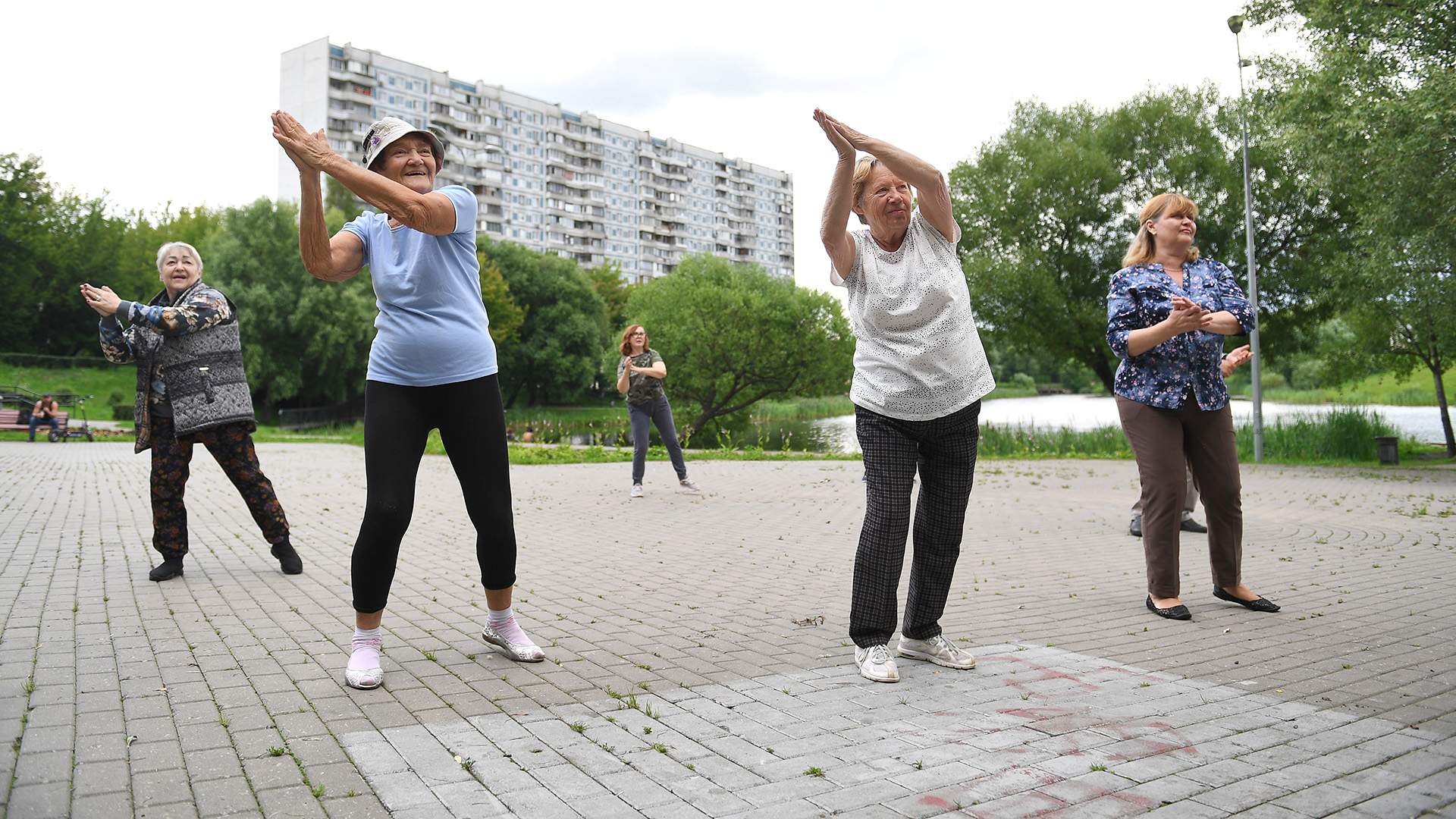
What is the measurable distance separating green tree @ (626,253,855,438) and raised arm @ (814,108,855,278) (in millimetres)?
35137

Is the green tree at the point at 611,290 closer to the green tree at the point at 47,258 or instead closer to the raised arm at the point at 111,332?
the green tree at the point at 47,258

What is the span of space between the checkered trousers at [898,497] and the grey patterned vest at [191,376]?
4084 mm

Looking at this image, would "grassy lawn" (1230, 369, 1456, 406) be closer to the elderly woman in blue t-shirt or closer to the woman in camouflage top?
the woman in camouflage top

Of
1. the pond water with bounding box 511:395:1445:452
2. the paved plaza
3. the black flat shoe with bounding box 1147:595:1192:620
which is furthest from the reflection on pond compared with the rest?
the black flat shoe with bounding box 1147:595:1192:620

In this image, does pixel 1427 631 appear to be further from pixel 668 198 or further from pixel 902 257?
pixel 668 198

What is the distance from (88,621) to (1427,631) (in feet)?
20.9

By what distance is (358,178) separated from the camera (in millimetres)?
3193

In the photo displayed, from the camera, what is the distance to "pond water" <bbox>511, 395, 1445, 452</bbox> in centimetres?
2709

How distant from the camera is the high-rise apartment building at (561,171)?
8719cm

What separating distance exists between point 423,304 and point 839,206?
1644 millimetres

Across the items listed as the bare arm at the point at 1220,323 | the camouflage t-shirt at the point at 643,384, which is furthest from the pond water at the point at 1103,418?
the bare arm at the point at 1220,323

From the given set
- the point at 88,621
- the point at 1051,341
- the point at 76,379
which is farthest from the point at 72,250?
the point at 88,621

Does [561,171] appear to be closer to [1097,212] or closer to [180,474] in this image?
[1097,212]

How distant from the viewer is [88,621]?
189 inches
